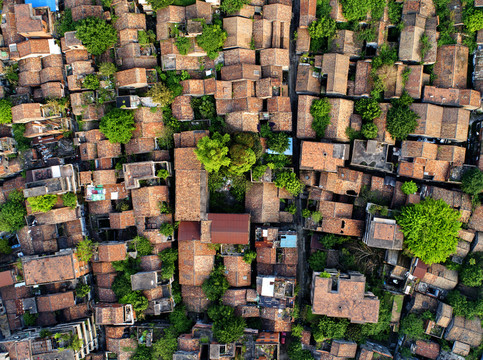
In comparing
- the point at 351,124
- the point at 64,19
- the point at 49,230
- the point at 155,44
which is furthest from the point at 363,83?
the point at 49,230

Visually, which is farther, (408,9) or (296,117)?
(296,117)

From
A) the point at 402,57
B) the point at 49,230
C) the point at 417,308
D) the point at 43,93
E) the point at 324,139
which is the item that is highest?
the point at 402,57

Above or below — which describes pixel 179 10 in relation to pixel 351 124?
above

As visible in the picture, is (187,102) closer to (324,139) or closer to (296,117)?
(296,117)

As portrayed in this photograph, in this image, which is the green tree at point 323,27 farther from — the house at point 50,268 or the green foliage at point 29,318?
the green foliage at point 29,318

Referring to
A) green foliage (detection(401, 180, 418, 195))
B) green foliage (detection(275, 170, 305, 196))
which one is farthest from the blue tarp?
green foliage (detection(401, 180, 418, 195))

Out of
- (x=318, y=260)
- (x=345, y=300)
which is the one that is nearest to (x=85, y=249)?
(x=318, y=260)
